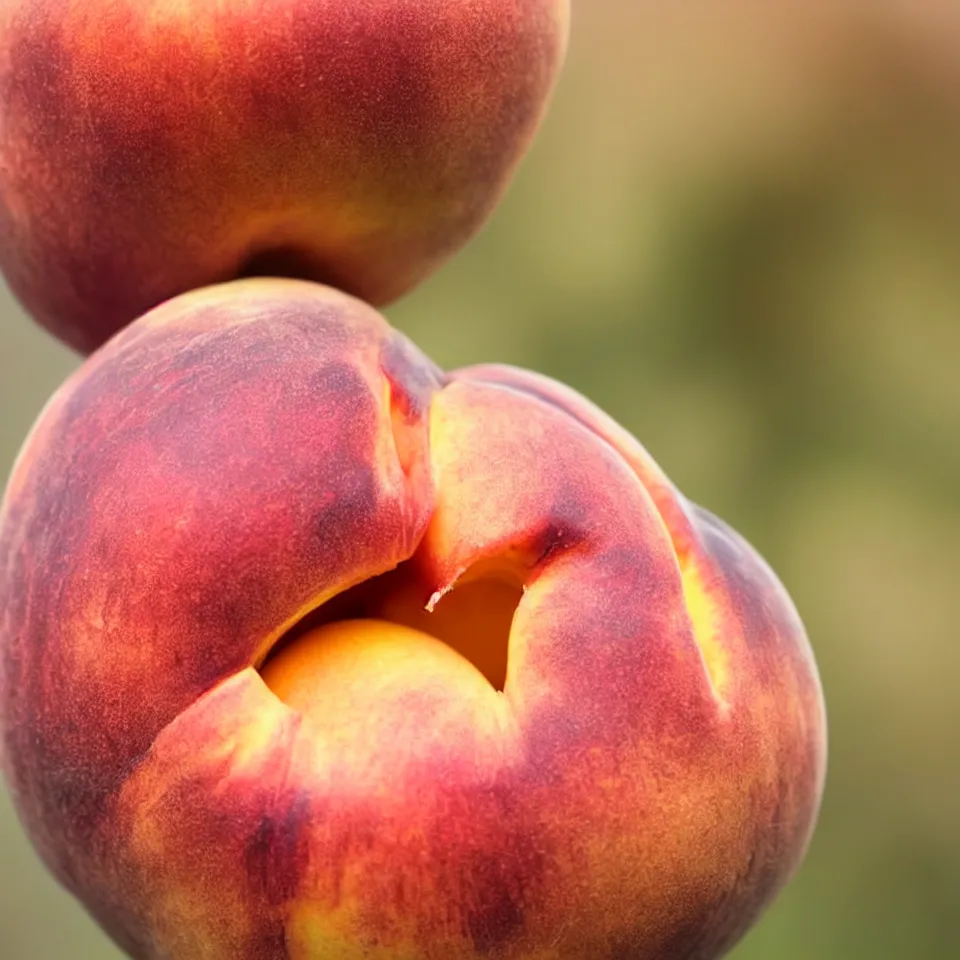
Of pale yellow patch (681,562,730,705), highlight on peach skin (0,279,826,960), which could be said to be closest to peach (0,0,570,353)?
highlight on peach skin (0,279,826,960)

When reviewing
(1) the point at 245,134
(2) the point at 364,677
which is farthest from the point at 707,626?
(1) the point at 245,134

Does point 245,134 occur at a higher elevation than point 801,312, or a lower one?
higher

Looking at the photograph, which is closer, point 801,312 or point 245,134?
point 245,134

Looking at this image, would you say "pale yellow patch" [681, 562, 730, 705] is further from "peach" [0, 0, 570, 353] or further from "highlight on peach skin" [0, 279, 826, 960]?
"peach" [0, 0, 570, 353]

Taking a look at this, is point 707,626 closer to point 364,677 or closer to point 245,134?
point 364,677

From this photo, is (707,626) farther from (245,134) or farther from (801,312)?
(801,312)

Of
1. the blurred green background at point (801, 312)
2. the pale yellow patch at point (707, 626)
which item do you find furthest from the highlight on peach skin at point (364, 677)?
the blurred green background at point (801, 312)

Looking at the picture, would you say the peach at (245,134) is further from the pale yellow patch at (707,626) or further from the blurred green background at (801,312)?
the blurred green background at (801,312)

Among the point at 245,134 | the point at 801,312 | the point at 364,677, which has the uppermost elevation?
the point at 245,134
